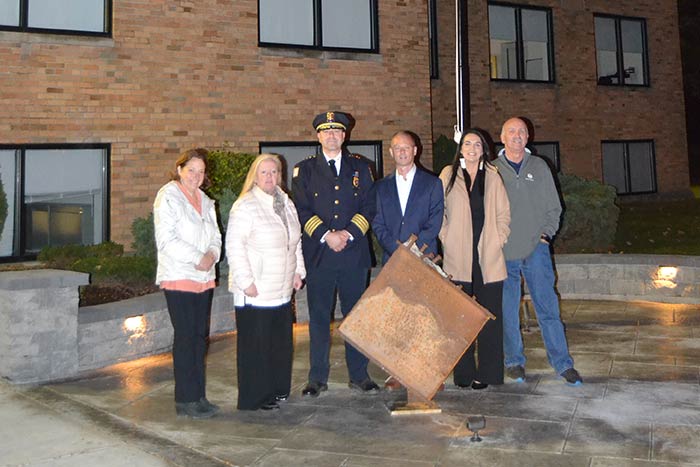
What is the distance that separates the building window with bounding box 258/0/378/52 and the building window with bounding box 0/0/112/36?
2.80 m

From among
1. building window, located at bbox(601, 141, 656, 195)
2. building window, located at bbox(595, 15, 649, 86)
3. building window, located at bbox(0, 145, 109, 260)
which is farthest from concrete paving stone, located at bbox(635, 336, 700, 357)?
building window, located at bbox(595, 15, 649, 86)

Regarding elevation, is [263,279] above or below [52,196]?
below

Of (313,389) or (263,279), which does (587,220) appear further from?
(263,279)

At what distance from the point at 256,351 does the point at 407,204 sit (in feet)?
5.64

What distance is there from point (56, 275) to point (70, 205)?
5621mm

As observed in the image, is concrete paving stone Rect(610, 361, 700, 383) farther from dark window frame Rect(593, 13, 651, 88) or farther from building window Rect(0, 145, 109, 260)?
dark window frame Rect(593, 13, 651, 88)

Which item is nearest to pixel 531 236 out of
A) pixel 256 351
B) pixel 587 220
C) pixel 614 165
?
pixel 256 351

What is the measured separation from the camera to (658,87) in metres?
23.4

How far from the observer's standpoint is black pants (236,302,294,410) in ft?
19.2

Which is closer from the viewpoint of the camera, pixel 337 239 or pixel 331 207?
pixel 337 239

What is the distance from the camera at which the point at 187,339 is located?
574 cm

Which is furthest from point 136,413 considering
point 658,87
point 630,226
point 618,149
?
point 658,87

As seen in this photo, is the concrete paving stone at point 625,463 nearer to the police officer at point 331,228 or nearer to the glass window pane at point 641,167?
the police officer at point 331,228

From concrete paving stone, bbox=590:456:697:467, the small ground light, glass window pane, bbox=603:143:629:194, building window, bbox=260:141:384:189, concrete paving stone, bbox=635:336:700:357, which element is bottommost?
concrete paving stone, bbox=590:456:697:467
